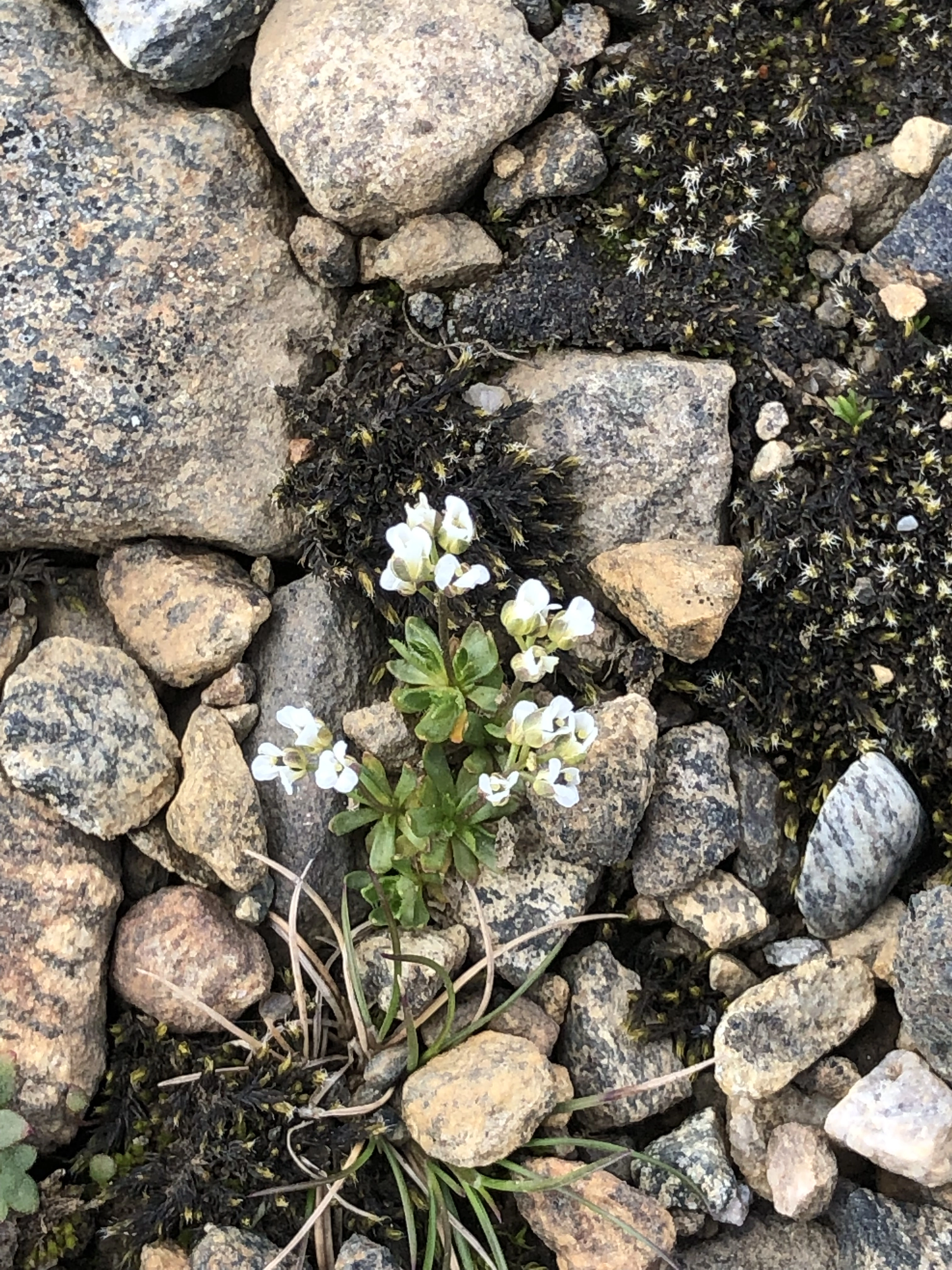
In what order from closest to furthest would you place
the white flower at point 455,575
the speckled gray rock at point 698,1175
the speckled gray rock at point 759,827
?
the white flower at point 455,575, the speckled gray rock at point 698,1175, the speckled gray rock at point 759,827

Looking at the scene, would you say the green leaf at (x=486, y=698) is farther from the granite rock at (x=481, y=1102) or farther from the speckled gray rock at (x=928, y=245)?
the speckled gray rock at (x=928, y=245)

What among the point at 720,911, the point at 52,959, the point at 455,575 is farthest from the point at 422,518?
the point at 52,959

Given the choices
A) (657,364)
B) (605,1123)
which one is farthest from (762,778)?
(657,364)

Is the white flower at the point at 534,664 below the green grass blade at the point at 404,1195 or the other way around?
the other way around

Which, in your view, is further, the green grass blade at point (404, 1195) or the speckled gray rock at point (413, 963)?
the speckled gray rock at point (413, 963)

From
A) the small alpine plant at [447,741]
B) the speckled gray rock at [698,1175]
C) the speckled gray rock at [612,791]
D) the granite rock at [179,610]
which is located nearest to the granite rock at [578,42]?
the small alpine plant at [447,741]

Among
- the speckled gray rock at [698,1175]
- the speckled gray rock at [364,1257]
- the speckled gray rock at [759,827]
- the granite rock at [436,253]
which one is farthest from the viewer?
the granite rock at [436,253]
